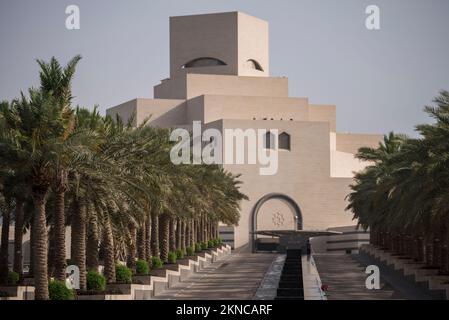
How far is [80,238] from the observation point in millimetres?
28156

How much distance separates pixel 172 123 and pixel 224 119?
736 centimetres

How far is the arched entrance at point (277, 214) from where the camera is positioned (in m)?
84.5

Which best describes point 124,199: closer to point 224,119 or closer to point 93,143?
point 93,143

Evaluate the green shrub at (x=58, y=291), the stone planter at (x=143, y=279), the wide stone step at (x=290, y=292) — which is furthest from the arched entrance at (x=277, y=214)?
the green shrub at (x=58, y=291)

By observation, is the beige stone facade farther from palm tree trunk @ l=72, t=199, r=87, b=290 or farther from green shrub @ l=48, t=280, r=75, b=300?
green shrub @ l=48, t=280, r=75, b=300

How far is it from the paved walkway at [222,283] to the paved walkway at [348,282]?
9.22 ft

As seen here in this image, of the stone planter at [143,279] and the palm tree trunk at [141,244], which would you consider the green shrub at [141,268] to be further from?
the palm tree trunk at [141,244]

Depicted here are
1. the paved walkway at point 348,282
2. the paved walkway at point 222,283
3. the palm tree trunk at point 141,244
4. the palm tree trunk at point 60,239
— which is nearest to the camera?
the palm tree trunk at point 60,239

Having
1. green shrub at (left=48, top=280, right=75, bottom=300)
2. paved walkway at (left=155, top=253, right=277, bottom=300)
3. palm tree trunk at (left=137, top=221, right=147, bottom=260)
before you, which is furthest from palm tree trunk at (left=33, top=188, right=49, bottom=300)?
Answer: palm tree trunk at (left=137, top=221, right=147, bottom=260)

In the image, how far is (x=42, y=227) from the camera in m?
24.3

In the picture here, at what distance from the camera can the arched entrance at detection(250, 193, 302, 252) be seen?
277ft

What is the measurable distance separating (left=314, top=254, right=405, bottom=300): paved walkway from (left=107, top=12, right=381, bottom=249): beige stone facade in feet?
85.1

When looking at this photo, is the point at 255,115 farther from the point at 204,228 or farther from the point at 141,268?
the point at 141,268

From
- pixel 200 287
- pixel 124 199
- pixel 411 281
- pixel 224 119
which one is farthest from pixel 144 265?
pixel 224 119
